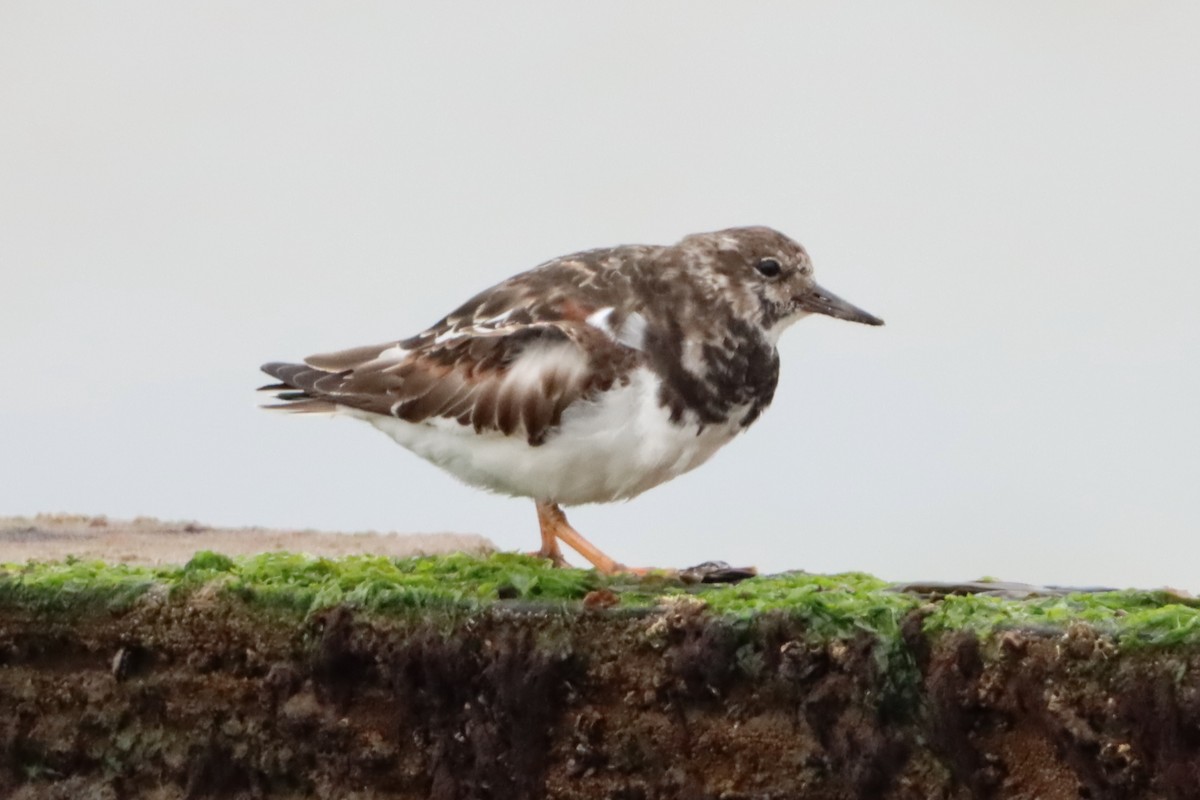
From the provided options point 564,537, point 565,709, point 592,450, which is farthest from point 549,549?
point 565,709

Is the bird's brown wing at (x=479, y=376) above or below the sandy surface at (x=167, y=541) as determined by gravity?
above

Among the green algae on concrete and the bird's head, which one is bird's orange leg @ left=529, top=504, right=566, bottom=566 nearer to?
the green algae on concrete

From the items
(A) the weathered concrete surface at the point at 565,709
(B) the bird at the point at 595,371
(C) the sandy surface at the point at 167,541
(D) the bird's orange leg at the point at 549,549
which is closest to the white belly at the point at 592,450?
(B) the bird at the point at 595,371

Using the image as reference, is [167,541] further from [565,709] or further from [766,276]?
[565,709]

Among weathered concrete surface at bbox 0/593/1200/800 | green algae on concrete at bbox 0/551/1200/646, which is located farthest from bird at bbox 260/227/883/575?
weathered concrete surface at bbox 0/593/1200/800

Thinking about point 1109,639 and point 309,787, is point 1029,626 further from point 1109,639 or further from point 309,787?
point 309,787

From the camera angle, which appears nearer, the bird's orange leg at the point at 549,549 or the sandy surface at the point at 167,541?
the bird's orange leg at the point at 549,549

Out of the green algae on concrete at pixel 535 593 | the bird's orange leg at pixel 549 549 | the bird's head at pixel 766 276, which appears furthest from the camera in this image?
the bird's orange leg at pixel 549 549

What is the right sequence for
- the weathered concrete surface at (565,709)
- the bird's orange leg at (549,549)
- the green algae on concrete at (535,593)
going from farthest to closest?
the bird's orange leg at (549,549)
the green algae on concrete at (535,593)
the weathered concrete surface at (565,709)

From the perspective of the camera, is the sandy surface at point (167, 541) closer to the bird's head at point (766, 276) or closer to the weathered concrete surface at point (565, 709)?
the weathered concrete surface at point (565, 709)
